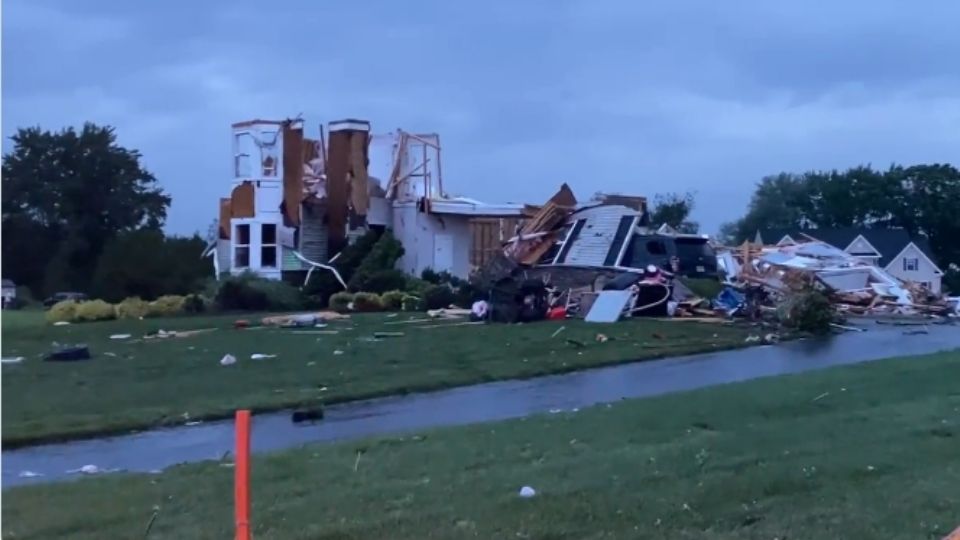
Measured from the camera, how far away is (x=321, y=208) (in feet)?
150

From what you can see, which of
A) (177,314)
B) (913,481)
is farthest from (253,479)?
(177,314)

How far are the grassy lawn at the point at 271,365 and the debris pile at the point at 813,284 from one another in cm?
347

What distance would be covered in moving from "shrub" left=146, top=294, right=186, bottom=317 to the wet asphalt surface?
18502 millimetres

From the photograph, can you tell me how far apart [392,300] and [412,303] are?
810 millimetres

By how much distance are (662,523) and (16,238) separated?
44258 millimetres

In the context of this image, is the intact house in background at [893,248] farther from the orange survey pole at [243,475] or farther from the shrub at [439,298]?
the orange survey pole at [243,475]

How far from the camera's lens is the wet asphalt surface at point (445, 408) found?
498 inches

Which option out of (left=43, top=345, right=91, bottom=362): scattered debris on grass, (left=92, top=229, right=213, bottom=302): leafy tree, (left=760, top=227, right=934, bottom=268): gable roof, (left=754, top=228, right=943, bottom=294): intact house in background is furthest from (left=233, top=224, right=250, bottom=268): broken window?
(left=760, top=227, right=934, bottom=268): gable roof

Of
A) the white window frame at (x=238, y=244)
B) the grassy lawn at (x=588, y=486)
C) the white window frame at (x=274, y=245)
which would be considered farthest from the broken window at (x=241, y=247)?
the grassy lawn at (x=588, y=486)

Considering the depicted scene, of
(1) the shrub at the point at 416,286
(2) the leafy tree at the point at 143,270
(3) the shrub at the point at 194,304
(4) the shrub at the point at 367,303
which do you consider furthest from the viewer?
(2) the leafy tree at the point at 143,270

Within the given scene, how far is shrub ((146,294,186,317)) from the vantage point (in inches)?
1446

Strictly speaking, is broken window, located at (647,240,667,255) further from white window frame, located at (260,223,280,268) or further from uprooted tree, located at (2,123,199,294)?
uprooted tree, located at (2,123,199,294)

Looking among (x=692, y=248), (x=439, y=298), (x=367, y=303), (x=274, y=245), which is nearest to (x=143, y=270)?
(x=274, y=245)

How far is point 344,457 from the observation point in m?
11.3
